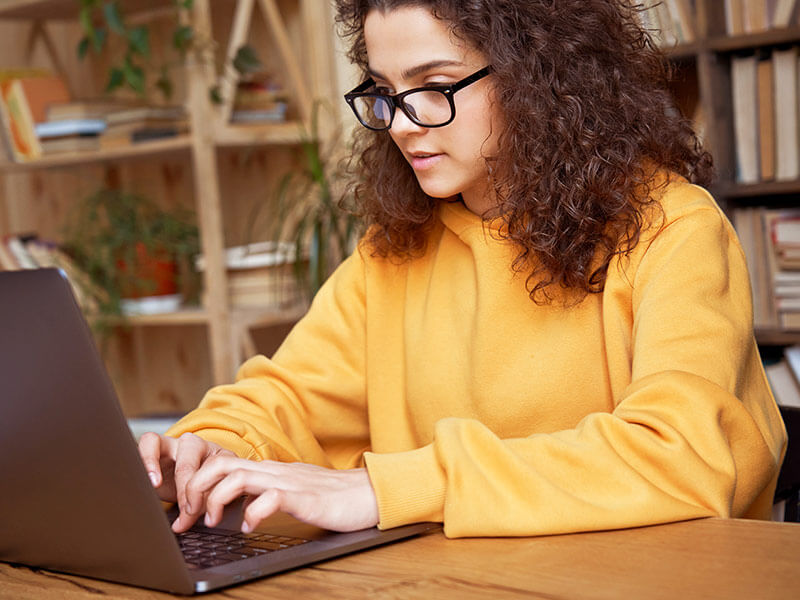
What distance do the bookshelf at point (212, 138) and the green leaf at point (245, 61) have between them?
4 cm

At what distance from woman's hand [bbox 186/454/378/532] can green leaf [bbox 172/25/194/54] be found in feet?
6.17

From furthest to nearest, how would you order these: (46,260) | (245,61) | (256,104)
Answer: (46,260) < (256,104) < (245,61)

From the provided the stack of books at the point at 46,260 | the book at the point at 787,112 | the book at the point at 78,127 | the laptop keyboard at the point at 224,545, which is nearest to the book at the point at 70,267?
the stack of books at the point at 46,260

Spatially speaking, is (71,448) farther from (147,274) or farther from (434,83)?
(147,274)

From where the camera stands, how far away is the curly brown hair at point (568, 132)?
117 cm

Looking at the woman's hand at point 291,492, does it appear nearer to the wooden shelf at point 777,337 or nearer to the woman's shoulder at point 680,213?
the woman's shoulder at point 680,213

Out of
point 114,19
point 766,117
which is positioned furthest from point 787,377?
point 114,19

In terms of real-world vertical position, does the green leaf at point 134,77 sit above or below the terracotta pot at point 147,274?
above

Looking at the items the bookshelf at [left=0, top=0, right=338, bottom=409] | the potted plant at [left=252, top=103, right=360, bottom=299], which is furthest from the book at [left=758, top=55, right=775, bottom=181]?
the bookshelf at [left=0, top=0, right=338, bottom=409]

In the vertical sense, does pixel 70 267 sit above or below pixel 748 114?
below

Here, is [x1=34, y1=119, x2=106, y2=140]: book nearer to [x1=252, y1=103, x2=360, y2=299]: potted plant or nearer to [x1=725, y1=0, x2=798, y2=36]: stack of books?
[x1=252, y1=103, x2=360, y2=299]: potted plant

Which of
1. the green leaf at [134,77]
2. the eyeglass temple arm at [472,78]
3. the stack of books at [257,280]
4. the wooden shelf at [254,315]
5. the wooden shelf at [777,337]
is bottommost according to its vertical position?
the wooden shelf at [777,337]

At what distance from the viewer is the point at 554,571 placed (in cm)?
77

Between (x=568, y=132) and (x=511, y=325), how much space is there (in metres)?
0.24
